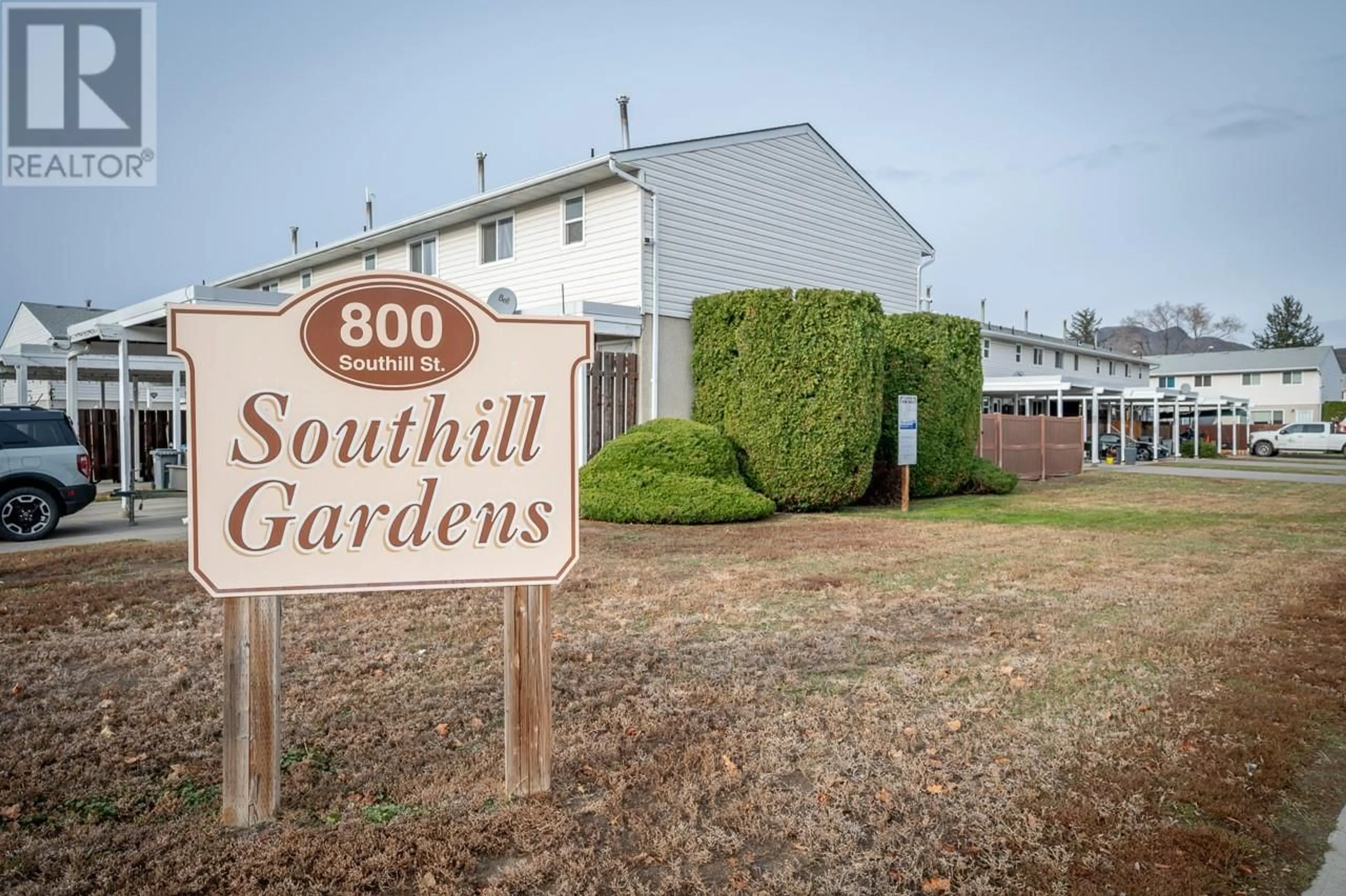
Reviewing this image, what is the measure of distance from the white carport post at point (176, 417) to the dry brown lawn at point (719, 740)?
1315 centimetres

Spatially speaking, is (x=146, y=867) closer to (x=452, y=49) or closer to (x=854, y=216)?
(x=452, y=49)

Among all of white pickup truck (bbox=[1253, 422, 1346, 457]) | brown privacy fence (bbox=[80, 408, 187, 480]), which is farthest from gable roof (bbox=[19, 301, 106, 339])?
white pickup truck (bbox=[1253, 422, 1346, 457])

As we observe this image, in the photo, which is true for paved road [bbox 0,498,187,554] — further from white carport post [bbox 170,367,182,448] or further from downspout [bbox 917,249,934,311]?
downspout [bbox 917,249,934,311]

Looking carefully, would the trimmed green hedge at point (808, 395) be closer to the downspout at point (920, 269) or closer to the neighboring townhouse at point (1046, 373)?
the downspout at point (920, 269)

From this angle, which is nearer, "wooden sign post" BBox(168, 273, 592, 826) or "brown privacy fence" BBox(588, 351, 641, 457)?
"wooden sign post" BBox(168, 273, 592, 826)

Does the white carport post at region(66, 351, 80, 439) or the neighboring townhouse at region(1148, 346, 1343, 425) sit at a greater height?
the neighboring townhouse at region(1148, 346, 1343, 425)

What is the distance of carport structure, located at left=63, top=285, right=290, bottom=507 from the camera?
12.4m

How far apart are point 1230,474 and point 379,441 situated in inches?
1114

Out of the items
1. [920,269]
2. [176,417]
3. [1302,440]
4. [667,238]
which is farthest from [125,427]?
[1302,440]

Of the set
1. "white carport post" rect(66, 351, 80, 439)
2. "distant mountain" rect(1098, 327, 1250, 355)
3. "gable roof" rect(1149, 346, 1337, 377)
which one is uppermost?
"distant mountain" rect(1098, 327, 1250, 355)

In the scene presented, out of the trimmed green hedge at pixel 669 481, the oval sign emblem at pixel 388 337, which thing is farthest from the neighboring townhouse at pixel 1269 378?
the oval sign emblem at pixel 388 337

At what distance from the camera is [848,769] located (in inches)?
145

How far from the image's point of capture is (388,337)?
3199 mm

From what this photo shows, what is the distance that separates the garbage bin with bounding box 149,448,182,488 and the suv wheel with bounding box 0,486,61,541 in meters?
6.36
